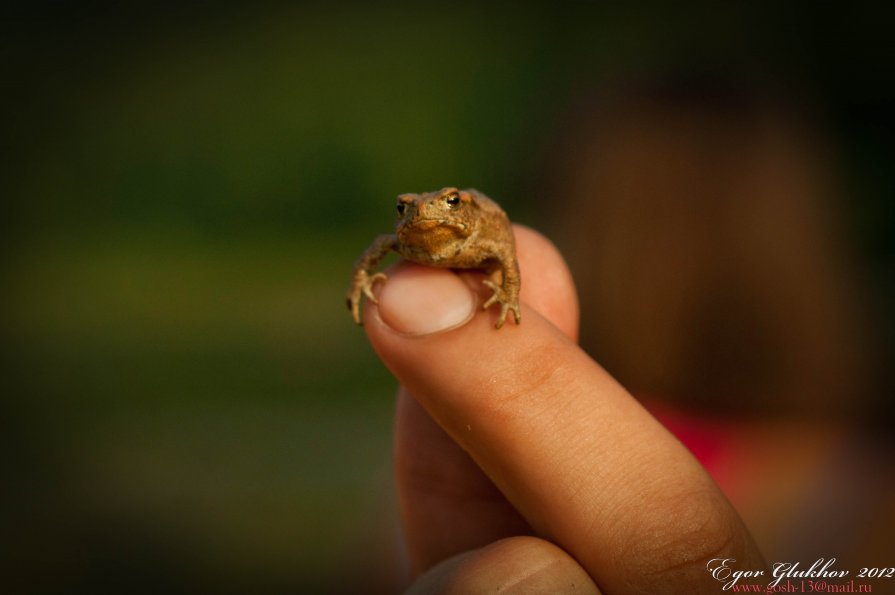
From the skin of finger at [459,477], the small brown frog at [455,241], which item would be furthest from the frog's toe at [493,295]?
the skin of finger at [459,477]

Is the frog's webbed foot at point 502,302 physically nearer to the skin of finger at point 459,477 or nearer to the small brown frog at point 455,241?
the small brown frog at point 455,241

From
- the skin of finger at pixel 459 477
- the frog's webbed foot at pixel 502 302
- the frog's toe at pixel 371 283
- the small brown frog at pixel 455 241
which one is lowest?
the skin of finger at pixel 459 477

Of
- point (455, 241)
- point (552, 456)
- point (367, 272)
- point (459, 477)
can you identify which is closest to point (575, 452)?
point (552, 456)

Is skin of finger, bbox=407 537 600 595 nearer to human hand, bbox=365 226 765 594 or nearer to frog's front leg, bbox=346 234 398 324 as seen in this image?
human hand, bbox=365 226 765 594

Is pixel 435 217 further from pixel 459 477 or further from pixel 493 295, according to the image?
pixel 459 477

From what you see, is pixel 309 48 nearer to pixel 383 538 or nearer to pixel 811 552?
pixel 383 538
